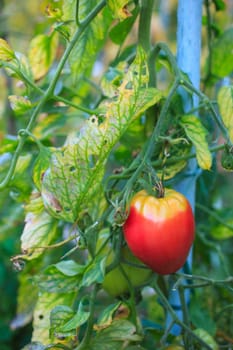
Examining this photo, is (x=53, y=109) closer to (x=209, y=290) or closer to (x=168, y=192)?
(x=168, y=192)

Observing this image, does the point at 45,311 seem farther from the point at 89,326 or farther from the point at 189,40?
the point at 189,40

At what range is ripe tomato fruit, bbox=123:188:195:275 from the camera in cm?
56

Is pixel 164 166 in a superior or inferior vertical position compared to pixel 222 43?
inferior

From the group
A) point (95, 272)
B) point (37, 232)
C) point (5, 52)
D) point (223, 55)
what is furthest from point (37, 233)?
point (223, 55)

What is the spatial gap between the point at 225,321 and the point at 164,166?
0.37 meters

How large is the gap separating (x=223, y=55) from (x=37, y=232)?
0.39 metres

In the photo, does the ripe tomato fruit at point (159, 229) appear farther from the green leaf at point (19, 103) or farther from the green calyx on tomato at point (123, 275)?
the green leaf at point (19, 103)

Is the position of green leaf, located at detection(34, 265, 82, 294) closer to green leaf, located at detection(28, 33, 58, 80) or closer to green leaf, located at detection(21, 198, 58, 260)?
green leaf, located at detection(21, 198, 58, 260)

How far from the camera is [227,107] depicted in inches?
22.0

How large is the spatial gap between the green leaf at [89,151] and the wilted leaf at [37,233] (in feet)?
0.37

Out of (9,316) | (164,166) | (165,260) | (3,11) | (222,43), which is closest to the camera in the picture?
(165,260)

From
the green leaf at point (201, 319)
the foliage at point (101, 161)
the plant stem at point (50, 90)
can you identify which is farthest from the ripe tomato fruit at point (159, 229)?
the green leaf at point (201, 319)

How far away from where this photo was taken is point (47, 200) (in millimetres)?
571

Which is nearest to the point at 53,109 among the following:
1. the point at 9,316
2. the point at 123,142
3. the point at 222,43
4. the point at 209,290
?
the point at 123,142
